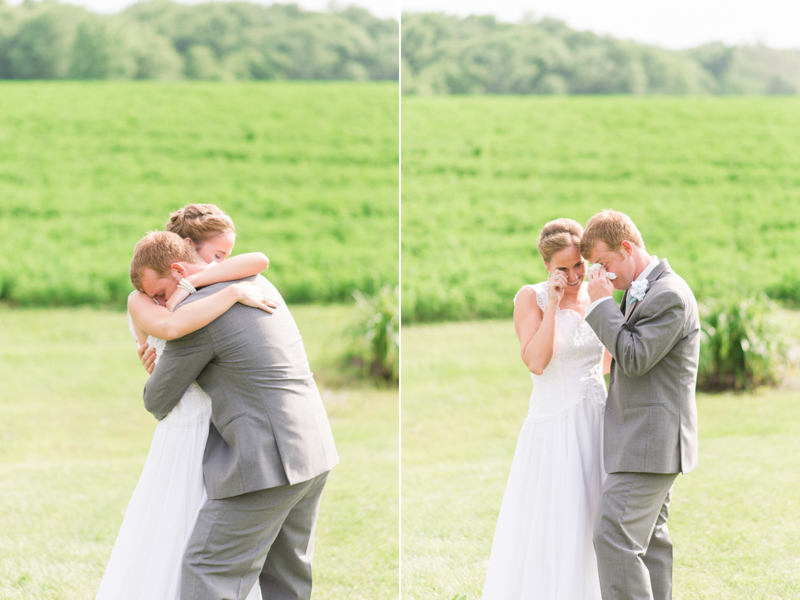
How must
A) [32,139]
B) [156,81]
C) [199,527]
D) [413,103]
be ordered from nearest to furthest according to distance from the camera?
[199,527] < [32,139] < [413,103] < [156,81]

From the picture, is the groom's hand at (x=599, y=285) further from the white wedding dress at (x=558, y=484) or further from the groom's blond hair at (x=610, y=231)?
the white wedding dress at (x=558, y=484)

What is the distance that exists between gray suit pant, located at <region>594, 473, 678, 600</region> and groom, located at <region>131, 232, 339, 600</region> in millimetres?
1168

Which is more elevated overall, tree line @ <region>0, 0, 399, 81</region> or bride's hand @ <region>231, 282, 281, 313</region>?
tree line @ <region>0, 0, 399, 81</region>

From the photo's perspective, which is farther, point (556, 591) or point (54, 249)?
point (54, 249)

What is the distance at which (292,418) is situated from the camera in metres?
2.93

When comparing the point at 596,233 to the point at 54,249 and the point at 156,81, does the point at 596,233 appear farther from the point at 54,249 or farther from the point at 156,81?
the point at 156,81

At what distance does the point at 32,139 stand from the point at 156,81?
15.2ft

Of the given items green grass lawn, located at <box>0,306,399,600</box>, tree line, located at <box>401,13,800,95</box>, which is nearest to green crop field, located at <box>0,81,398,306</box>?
green grass lawn, located at <box>0,306,399,600</box>

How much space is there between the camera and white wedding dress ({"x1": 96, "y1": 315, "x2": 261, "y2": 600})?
2881 millimetres

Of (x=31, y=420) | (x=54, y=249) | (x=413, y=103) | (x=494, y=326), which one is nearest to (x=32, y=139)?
(x=54, y=249)

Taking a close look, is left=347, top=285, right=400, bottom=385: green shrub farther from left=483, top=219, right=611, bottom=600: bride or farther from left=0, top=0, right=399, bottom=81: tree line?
left=0, top=0, right=399, bottom=81: tree line

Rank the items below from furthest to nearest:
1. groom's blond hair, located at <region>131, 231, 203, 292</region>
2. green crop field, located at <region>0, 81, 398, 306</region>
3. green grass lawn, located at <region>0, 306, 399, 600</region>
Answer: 1. green crop field, located at <region>0, 81, 398, 306</region>
2. green grass lawn, located at <region>0, 306, 399, 600</region>
3. groom's blond hair, located at <region>131, 231, 203, 292</region>

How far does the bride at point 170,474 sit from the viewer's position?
285cm

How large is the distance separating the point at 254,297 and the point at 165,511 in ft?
3.05
